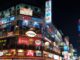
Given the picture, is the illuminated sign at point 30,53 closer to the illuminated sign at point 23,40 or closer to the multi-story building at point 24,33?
the multi-story building at point 24,33

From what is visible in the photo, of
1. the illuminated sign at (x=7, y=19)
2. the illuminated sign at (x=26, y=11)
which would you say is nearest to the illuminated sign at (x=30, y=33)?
the illuminated sign at (x=26, y=11)

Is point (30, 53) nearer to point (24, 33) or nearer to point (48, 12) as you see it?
point (24, 33)

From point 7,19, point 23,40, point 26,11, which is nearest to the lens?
point 23,40

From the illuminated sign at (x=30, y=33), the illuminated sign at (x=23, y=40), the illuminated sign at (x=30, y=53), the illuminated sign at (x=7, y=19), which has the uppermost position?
the illuminated sign at (x=7, y=19)

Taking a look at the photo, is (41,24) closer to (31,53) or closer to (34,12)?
(34,12)

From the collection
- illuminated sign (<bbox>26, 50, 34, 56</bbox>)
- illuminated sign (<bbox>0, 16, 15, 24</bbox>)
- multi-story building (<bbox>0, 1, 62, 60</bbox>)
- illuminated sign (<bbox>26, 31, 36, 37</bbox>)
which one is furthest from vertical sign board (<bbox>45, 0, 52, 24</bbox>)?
illuminated sign (<bbox>26, 50, 34, 56</bbox>)

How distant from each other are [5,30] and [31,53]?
800 centimetres

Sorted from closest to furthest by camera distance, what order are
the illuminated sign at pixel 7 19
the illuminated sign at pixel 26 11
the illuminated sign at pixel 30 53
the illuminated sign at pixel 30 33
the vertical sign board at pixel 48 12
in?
the illuminated sign at pixel 30 53 → the illuminated sign at pixel 30 33 → the illuminated sign at pixel 26 11 → the illuminated sign at pixel 7 19 → the vertical sign board at pixel 48 12

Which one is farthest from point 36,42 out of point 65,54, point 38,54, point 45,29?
point 65,54

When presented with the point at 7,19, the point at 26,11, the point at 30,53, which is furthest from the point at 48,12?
the point at 30,53

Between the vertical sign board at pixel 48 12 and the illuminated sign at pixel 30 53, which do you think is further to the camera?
the vertical sign board at pixel 48 12

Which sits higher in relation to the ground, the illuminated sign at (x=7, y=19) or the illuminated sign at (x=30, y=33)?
the illuminated sign at (x=7, y=19)

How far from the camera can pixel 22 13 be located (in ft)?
172

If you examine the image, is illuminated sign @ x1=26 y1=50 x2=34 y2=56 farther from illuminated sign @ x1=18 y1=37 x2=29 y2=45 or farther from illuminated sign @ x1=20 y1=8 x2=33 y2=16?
illuminated sign @ x1=20 y1=8 x2=33 y2=16
